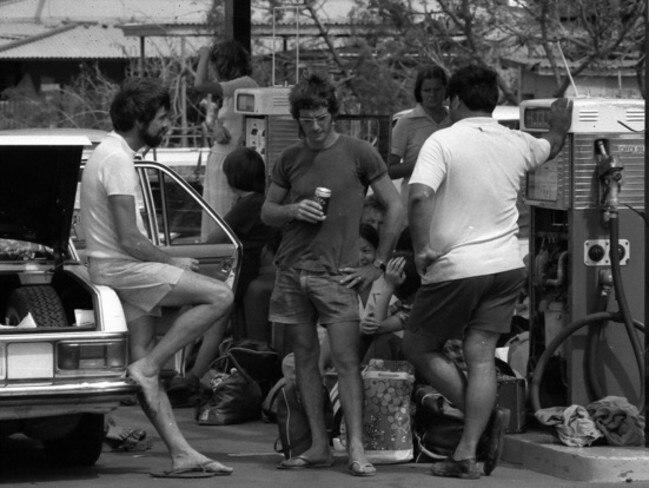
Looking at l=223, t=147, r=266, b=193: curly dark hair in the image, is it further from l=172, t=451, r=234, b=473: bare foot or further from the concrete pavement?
l=172, t=451, r=234, b=473: bare foot

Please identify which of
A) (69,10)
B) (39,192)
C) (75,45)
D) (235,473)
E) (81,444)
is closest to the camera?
(235,473)

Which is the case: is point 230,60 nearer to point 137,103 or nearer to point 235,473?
point 137,103

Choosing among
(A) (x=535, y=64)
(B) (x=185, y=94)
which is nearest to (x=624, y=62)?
(A) (x=535, y=64)

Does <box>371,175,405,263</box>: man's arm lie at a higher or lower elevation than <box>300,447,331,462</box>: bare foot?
higher

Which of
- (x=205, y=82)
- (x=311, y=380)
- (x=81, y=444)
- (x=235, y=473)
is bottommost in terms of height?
(x=235, y=473)

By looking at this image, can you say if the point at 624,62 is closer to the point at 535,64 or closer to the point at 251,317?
the point at 535,64

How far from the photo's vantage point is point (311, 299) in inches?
277

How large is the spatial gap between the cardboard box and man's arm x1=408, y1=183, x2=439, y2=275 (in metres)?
1.03

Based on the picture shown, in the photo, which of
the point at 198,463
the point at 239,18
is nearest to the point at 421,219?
the point at 198,463

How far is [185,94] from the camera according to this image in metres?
19.8

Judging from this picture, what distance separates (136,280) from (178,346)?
1.24ft

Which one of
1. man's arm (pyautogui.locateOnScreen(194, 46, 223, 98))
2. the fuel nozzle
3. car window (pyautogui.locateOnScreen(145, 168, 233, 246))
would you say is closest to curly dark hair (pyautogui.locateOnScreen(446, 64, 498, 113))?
the fuel nozzle

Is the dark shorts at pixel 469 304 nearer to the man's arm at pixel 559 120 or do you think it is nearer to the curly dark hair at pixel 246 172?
the man's arm at pixel 559 120

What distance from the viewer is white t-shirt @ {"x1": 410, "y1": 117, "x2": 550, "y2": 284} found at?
22.3 feet
